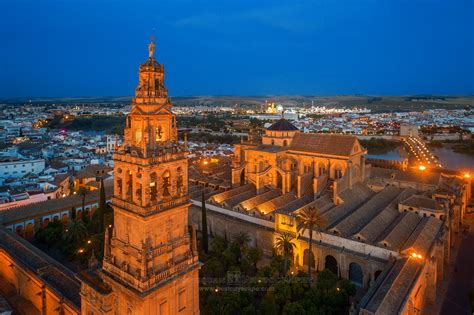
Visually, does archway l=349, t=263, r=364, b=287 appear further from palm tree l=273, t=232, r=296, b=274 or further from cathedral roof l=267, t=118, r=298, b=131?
cathedral roof l=267, t=118, r=298, b=131

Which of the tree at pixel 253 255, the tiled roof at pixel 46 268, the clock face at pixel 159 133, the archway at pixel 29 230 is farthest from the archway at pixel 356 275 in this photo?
the archway at pixel 29 230

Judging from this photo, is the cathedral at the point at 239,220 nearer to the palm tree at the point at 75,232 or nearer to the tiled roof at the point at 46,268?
the tiled roof at the point at 46,268

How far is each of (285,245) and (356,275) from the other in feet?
21.2

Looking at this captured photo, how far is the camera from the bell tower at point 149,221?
51.0ft

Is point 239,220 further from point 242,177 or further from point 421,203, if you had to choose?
point 421,203

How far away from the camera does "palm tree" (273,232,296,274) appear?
26375mm

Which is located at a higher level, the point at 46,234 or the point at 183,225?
the point at 183,225

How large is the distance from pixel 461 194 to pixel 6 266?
42.2 meters

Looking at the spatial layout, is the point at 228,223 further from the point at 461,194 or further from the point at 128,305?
the point at 461,194

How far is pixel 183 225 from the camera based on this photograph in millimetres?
17266

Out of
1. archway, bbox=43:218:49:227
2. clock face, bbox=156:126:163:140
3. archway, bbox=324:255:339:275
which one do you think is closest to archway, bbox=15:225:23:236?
archway, bbox=43:218:49:227

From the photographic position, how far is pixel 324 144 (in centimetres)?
3725

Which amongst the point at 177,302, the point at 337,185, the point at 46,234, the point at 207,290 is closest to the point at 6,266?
the point at 46,234

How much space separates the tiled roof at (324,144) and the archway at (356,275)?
11.0m
